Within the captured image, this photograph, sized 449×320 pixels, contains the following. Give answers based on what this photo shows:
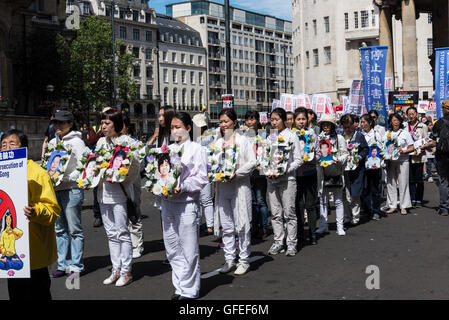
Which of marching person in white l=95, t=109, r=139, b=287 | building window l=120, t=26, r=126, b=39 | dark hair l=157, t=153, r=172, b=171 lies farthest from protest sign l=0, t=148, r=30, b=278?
building window l=120, t=26, r=126, b=39

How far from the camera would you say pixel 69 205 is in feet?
27.7

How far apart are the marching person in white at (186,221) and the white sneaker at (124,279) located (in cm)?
97

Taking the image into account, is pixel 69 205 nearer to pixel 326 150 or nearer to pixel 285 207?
pixel 285 207

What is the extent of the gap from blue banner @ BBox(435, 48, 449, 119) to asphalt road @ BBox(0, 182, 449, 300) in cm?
886

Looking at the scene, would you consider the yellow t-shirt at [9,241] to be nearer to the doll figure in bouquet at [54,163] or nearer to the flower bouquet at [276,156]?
the doll figure in bouquet at [54,163]

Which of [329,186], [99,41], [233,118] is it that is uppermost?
[99,41]

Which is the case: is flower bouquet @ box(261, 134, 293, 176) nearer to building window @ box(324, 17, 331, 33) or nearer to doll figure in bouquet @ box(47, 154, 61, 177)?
doll figure in bouquet @ box(47, 154, 61, 177)

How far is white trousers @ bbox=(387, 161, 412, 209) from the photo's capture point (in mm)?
13875

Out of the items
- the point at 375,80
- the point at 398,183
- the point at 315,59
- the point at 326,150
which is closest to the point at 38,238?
the point at 326,150

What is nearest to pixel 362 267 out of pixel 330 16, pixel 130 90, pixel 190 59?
pixel 130 90

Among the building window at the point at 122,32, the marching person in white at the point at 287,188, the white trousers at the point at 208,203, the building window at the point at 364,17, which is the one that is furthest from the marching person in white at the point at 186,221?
the building window at the point at 122,32

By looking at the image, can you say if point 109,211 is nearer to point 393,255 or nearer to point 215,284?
point 215,284

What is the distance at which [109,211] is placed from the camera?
25.9 ft

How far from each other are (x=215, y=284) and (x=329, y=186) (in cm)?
428
